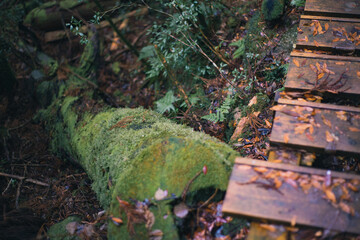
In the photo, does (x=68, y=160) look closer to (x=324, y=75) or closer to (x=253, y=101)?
(x=253, y=101)

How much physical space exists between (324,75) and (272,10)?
1844 mm

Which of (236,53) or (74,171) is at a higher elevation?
(236,53)

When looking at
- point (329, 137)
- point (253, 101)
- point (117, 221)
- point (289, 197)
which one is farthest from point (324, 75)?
point (117, 221)

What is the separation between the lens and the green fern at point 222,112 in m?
3.73

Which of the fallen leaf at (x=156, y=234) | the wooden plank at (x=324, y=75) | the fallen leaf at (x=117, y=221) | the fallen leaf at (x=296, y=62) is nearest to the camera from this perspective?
the fallen leaf at (x=156, y=234)

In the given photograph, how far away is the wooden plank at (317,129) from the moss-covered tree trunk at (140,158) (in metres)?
0.51

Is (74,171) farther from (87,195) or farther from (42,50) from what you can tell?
(42,50)

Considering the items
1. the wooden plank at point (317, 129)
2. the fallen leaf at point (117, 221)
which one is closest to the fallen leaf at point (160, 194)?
the fallen leaf at point (117, 221)

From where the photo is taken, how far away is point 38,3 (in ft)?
24.8

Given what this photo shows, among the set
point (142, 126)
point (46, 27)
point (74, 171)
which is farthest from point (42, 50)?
point (142, 126)

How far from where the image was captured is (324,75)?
8.82 ft

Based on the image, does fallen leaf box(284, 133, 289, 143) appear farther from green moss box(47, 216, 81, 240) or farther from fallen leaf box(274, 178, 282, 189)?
green moss box(47, 216, 81, 240)

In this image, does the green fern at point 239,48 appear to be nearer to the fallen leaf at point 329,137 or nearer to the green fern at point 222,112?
the green fern at point 222,112

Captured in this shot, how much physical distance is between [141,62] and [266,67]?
10.7 ft
